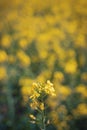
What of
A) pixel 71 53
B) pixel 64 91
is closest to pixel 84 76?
pixel 64 91

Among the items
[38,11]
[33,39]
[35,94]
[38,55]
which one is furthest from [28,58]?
[35,94]

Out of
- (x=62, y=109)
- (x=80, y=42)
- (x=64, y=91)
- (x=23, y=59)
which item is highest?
(x=80, y=42)

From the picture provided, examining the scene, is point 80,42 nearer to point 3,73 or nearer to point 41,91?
point 3,73

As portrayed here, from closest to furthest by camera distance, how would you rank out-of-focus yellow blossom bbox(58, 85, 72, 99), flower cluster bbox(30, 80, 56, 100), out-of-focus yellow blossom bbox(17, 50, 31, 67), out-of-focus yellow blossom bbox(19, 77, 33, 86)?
flower cluster bbox(30, 80, 56, 100), out-of-focus yellow blossom bbox(58, 85, 72, 99), out-of-focus yellow blossom bbox(19, 77, 33, 86), out-of-focus yellow blossom bbox(17, 50, 31, 67)

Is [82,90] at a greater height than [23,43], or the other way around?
[23,43]

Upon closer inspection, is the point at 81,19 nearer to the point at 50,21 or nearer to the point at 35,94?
the point at 50,21

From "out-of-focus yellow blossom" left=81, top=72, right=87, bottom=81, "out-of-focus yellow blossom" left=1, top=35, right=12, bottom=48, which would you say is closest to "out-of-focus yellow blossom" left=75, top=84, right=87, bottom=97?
"out-of-focus yellow blossom" left=81, top=72, right=87, bottom=81

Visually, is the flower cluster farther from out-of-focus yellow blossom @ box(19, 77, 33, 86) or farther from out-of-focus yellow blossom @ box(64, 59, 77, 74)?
out-of-focus yellow blossom @ box(64, 59, 77, 74)
